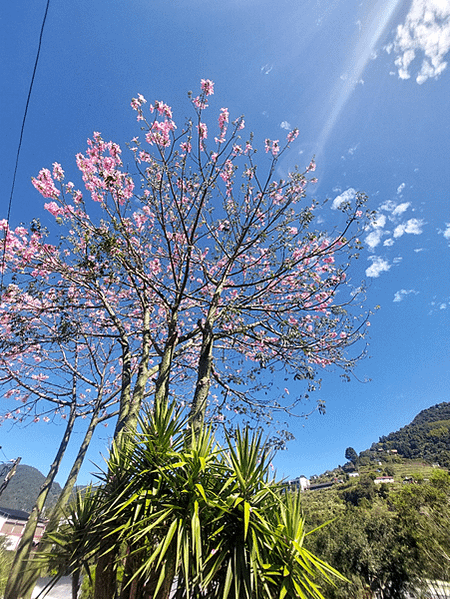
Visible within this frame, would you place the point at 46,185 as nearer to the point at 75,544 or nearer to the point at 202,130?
the point at 202,130

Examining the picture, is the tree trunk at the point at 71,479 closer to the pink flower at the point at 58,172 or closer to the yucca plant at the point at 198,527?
the yucca plant at the point at 198,527

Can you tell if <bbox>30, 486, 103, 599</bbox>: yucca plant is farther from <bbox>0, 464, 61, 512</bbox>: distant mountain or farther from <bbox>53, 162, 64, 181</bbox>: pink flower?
<bbox>0, 464, 61, 512</bbox>: distant mountain

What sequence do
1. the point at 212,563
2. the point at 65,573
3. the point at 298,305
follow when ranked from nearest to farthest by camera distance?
the point at 212,563
the point at 65,573
the point at 298,305

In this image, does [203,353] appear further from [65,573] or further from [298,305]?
[65,573]

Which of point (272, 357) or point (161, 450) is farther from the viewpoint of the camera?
point (272, 357)

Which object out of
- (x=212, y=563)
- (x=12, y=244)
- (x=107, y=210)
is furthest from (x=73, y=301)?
(x=212, y=563)

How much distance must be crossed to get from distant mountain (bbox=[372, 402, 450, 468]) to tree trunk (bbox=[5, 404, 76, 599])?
71.2m

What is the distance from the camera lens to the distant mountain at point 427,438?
77838 millimetres

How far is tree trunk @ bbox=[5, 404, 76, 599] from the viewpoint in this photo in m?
7.22

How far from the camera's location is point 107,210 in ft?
19.7

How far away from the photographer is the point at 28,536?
8.68 metres

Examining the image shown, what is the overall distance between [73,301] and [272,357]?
200 inches

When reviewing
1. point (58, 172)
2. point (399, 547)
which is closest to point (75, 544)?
point (58, 172)

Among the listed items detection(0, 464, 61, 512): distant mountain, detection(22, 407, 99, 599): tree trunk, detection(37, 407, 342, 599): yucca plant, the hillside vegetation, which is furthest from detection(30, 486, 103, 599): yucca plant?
detection(0, 464, 61, 512): distant mountain
